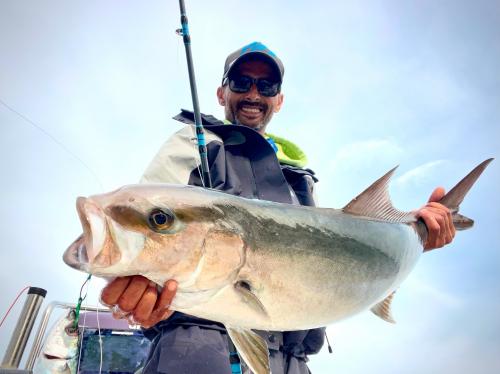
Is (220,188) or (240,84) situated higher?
(240,84)

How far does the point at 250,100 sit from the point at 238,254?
2575mm

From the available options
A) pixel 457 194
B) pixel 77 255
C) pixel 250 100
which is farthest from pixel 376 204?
pixel 77 255

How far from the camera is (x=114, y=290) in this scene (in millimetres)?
1790

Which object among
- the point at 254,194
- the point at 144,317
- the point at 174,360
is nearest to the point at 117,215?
the point at 144,317

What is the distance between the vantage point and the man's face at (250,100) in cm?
413

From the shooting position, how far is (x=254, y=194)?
3068 mm

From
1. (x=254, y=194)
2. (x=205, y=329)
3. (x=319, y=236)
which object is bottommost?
(x=205, y=329)

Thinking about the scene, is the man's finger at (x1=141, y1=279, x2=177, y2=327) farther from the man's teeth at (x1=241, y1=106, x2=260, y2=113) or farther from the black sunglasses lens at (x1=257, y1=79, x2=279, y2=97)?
the black sunglasses lens at (x1=257, y1=79, x2=279, y2=97)

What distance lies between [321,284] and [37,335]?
447cm

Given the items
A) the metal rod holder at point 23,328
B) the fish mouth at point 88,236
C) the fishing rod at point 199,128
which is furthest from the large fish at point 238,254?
the metal rod holder at point 23,328

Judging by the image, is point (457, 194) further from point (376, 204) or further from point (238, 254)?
point (238, 254)

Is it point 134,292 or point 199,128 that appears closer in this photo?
point 134,292

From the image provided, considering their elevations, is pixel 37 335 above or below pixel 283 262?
below

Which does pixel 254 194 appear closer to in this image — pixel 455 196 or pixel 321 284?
pixel 321 284
